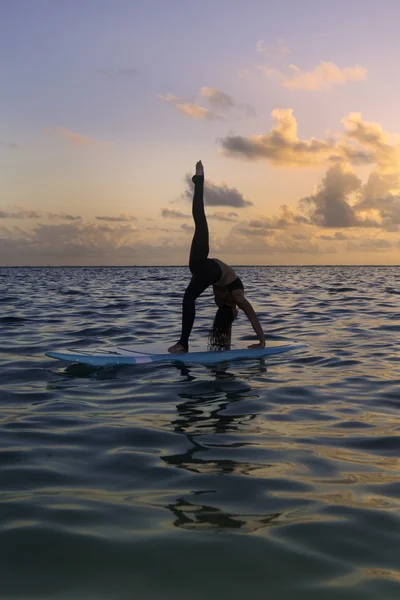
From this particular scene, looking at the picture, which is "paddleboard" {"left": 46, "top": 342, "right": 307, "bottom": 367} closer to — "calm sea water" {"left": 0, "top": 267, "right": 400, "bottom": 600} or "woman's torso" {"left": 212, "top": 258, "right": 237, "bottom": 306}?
"calm sea water" {"left": 0, "top": 267, "right": 400, "bottom": 600}

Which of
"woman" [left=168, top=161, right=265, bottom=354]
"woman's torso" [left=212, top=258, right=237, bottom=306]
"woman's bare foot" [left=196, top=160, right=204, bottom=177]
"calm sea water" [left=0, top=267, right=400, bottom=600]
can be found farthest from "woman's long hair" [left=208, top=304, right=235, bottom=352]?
"woman's bare foot" [left=196, top=160, right=204, bottom=177]

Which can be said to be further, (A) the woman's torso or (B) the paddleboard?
(A) the woman's torso

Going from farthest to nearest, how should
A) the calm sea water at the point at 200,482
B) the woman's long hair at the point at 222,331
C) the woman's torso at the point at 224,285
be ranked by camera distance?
the woman's long hair at the point at 222,331, the woman's torso at the point at 224,285, the calm sea water at the point at 200,482

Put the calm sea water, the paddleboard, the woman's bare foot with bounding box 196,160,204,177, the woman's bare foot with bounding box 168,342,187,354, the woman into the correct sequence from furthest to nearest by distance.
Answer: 1. the woman's bare foot with bounding box 196,160,204,177
2. the woman
3. the woman's bare foot with bounding box 168,342,187,354
4. the paddleboard
5. the calm sea water

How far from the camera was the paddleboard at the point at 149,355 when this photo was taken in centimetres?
792

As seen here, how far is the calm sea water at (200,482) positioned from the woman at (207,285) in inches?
39.0

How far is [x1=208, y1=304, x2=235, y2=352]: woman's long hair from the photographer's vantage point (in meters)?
9.14

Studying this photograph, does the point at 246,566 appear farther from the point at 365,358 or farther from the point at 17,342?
the point at 17,342

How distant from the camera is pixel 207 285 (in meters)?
8.92

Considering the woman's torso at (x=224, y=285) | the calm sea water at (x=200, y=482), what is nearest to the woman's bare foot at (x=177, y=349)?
the calm sea water at (x=200, y=482)

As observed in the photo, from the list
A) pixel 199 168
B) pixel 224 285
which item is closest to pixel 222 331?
pixel 224 285

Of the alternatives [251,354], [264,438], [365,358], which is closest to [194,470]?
[264,438]

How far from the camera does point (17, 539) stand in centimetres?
292

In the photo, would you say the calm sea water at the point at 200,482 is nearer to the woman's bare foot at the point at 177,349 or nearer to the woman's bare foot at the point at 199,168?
the woman's bare foot at the point at 177,349
